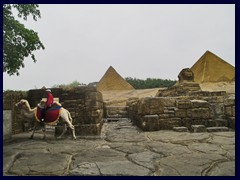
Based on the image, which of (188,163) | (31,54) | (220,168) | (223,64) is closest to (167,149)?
(188,163)

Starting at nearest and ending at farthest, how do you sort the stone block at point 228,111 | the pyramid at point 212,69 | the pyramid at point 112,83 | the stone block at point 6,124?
the stone block at point 6,124 → the stone block at point 228,111 → the pyramid at point 212,69 → the pyramid at point 112,83

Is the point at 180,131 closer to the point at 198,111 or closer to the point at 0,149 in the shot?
the point at 198,111

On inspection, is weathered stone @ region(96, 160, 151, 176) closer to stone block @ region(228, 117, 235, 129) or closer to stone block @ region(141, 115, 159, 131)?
stone block @ region(141, 115, 159, 131)

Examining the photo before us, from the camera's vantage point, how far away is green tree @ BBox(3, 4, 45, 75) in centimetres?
707

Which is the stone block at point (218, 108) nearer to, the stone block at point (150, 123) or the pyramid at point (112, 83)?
the stone block at point (150, 123)

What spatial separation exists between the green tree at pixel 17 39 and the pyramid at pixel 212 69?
25.2 metres

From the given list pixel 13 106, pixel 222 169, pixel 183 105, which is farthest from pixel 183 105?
pixel 13 106

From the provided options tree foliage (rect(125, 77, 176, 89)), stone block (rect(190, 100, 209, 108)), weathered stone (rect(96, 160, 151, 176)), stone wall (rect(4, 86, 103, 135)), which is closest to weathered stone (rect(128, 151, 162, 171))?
weathered stone (rect(96, 160, 151, 176))

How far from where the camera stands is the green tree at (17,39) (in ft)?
23.2

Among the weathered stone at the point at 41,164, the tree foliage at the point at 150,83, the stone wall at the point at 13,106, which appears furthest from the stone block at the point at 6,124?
the tree foliage at the point at 150,83

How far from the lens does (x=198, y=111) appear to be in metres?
6.50

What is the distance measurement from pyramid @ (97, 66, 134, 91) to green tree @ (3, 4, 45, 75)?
22.8m

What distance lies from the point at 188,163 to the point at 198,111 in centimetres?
384

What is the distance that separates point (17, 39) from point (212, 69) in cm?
2836
